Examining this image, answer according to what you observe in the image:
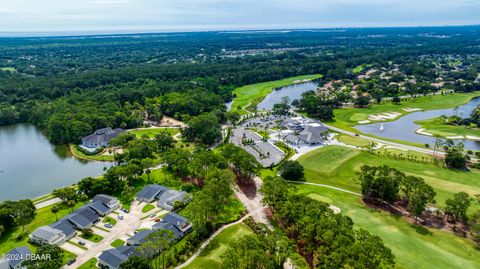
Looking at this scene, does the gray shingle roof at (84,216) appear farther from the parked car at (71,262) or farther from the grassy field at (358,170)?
the grassy field at (358,170)

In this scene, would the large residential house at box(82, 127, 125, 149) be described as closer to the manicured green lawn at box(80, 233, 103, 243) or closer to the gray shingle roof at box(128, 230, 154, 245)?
the manicured green lawn at box(80, 233, 103, 243)

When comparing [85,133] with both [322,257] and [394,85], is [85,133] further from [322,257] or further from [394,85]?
[394,85]

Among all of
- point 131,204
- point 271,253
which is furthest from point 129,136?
point 271,253

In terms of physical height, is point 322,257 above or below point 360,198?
above

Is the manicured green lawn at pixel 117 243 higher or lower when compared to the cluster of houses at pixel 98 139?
lower

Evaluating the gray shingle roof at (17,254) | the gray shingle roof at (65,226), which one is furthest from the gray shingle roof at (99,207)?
the gray shingle roof at (17,254)
